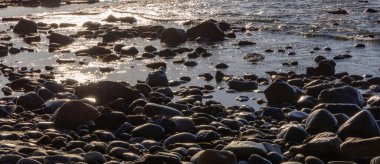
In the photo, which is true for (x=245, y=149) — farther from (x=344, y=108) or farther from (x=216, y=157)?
(x=344, y=108)

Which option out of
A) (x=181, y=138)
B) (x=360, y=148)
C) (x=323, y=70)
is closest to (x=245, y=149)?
(x=181, y=138)

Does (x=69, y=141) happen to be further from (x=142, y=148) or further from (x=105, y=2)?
(x=105, y=2)

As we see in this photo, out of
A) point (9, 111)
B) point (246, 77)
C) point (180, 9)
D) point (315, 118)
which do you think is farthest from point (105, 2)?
point (315, 118)

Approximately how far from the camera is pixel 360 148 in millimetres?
7402

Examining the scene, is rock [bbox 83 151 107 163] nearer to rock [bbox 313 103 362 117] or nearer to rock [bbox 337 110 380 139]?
rock [bbox 337 110 380 139]

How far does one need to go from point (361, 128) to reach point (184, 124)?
2349 mm

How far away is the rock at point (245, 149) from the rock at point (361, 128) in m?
1.16

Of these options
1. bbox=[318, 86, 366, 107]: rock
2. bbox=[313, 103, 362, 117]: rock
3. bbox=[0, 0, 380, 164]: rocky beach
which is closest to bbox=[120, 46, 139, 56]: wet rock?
bbox=[0, 0, 380, 164]: rocky beach

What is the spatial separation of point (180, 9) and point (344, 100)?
57.2ft

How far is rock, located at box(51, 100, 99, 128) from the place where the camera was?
30.6 ft

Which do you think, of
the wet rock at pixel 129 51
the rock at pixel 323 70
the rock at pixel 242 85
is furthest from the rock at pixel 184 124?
the wet rock at pixel 129 51

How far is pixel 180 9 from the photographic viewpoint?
88.9ft

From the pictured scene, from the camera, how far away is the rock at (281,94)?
1085cm

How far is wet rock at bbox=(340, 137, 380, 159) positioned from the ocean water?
11.3 feet
